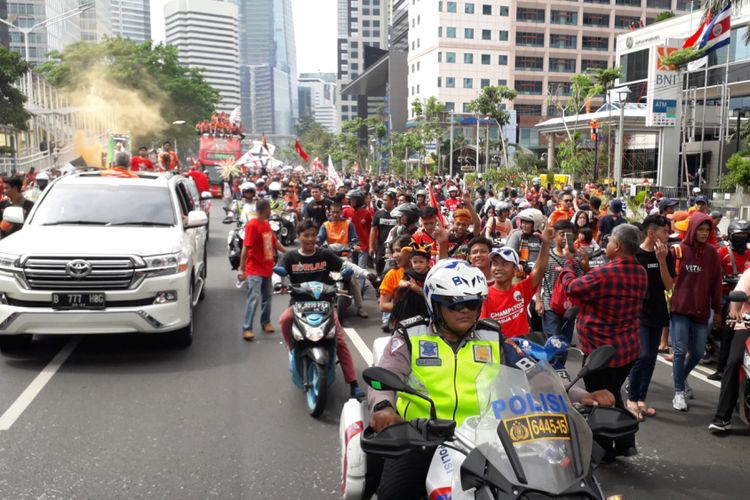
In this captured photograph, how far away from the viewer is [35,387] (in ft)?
22.0

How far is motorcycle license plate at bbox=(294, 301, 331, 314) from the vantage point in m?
6.40

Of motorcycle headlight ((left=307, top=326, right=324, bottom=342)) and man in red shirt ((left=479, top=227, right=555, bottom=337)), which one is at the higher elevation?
man in red shirt ((left=479, top=227, right=555, bottom=337))

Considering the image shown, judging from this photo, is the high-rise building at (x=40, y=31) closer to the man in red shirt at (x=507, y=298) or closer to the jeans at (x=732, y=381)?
the man in red shirt at (x=507, y=298)

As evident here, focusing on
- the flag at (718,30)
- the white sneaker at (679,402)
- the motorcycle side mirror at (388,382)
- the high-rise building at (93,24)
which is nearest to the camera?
the motorcycle side mirror at (388,382)

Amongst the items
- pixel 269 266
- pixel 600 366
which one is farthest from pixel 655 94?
pixel 600 366

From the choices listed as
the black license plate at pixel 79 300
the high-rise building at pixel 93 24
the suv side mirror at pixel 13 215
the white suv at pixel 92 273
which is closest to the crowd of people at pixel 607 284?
the white suv at pixel 92 273

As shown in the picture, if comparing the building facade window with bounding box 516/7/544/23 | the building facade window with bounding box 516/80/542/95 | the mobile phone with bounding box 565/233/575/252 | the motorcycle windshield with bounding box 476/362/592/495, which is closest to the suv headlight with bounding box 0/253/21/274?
the mobile phone with bounding box 565/233/575/252

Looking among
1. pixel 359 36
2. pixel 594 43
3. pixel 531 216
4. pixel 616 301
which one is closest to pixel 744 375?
pixel 616 301

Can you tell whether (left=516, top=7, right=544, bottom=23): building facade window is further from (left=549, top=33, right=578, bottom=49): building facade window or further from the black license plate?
the black license plate

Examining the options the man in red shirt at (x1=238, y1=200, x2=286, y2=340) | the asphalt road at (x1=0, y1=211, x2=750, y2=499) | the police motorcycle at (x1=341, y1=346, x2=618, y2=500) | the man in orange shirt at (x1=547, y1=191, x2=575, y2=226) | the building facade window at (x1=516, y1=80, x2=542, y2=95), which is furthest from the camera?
the building facade window at (x1=516, y1=80, x2=542, y2=95)

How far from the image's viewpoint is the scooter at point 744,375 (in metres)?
5.70

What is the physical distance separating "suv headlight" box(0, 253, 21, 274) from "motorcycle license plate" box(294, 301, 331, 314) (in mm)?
2956

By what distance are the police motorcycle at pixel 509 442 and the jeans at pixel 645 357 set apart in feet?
11.0

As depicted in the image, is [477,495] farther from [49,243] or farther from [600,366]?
[49,243]
